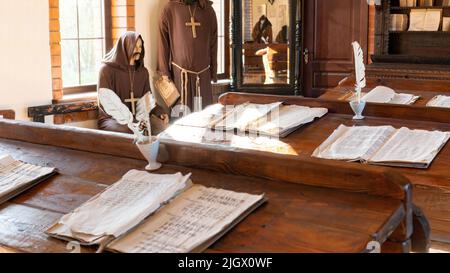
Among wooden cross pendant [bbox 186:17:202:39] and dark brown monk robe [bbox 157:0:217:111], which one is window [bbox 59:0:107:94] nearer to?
dark brown monk robe [bbox 157:0:217:111]

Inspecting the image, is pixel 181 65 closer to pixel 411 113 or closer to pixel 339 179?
pixel 411 113

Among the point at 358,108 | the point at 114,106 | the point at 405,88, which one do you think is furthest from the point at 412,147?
the point at 405,88

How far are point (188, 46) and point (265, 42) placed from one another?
137 cm

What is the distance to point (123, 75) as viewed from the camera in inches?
207

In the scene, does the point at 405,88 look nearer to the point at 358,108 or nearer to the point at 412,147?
the point at 358,108

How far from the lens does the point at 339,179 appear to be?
1.73m

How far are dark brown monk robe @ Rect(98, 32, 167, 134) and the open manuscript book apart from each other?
1821 millimetres

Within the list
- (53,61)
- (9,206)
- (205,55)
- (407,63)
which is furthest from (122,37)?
(9,206)

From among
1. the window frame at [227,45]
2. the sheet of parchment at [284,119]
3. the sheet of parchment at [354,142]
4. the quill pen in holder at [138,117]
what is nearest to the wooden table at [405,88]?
the sheet of parchment at [284,119]

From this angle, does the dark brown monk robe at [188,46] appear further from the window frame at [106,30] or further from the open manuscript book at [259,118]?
the open manuscript book at [259,118]

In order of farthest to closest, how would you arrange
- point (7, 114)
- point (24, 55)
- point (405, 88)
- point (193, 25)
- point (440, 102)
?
point (193, 25)
point (24, 55)
point (7, 114)
point (405, 88)
point (440, 102)

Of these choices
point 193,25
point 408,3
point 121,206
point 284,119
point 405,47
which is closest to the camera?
point 121,206

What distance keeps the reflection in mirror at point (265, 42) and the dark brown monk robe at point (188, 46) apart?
2.73ft

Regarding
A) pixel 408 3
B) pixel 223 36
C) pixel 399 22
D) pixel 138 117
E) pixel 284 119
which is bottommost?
pixel 284 119
